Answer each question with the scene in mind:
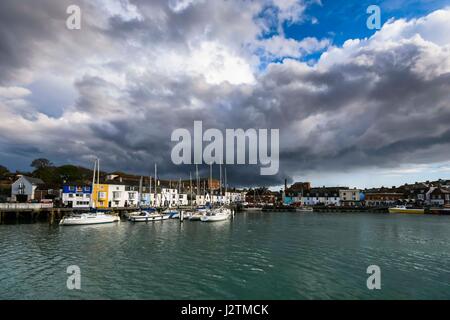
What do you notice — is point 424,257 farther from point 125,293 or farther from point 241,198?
point 241,198

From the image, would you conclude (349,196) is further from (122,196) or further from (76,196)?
(76,196)

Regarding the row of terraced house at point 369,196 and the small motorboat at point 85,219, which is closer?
the small motorboat at point 85,219

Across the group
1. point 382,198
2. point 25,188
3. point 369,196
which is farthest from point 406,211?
point 25,188

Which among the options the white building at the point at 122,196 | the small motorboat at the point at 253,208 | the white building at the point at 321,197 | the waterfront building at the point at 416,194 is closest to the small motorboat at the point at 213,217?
the white building at the point at 122,196

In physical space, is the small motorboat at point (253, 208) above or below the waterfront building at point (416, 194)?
below

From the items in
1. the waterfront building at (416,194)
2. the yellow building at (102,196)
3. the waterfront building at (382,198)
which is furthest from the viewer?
the waterfront building at (382,198)

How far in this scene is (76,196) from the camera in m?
72.0

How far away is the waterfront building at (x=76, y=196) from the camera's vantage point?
7100cm

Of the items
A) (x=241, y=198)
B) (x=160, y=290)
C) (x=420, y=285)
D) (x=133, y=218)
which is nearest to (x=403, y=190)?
(x=241, y=198)

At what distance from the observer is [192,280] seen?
54.6 feet

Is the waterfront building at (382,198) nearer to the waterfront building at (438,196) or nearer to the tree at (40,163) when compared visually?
the waterfront building at (438,196)

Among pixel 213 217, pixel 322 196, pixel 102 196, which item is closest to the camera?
pixel 213 217

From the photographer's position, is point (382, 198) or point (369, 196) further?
point (369, 196)
